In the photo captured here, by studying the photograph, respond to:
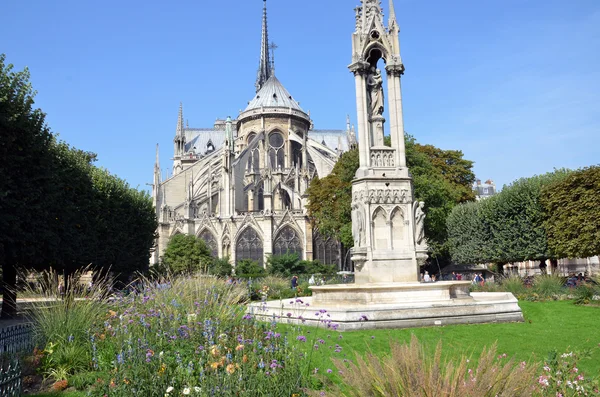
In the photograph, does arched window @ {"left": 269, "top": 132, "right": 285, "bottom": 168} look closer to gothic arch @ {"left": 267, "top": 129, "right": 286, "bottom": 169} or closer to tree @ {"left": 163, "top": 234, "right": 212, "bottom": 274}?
gothic arch @ {"left": 267, "top": 129, "right": 286, "bottom": 169}

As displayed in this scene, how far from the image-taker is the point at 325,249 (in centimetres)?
4841

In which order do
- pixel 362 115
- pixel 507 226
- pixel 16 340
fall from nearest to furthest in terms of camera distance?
1. pixel 16 340
2. pixel 362 115
3. pixel 507 226

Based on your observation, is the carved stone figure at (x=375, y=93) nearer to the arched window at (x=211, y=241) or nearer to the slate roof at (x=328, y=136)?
the arched window at (x=211, y=241)

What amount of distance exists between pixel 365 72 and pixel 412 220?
3744 millimetres

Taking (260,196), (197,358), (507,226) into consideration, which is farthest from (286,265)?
(197,358)

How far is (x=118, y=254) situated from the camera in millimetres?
24516

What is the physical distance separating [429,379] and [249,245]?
45508 mm

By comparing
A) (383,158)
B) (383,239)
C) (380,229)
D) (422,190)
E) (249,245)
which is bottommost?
(383,239)

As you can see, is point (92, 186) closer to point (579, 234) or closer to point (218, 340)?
point (218, 340)

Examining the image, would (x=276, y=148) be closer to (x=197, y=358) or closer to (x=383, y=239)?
(x=383, y=239)

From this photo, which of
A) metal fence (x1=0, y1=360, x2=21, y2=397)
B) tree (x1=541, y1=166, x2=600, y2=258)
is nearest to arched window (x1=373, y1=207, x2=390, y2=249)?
metal fence (x1=0, y1=360, x2=21, y2=397)

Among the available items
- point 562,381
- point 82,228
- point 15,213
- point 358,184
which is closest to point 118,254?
point 82,228

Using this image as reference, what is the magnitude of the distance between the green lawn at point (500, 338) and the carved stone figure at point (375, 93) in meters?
5.41

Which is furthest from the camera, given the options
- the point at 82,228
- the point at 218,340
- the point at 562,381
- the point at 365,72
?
the point at 82,228
